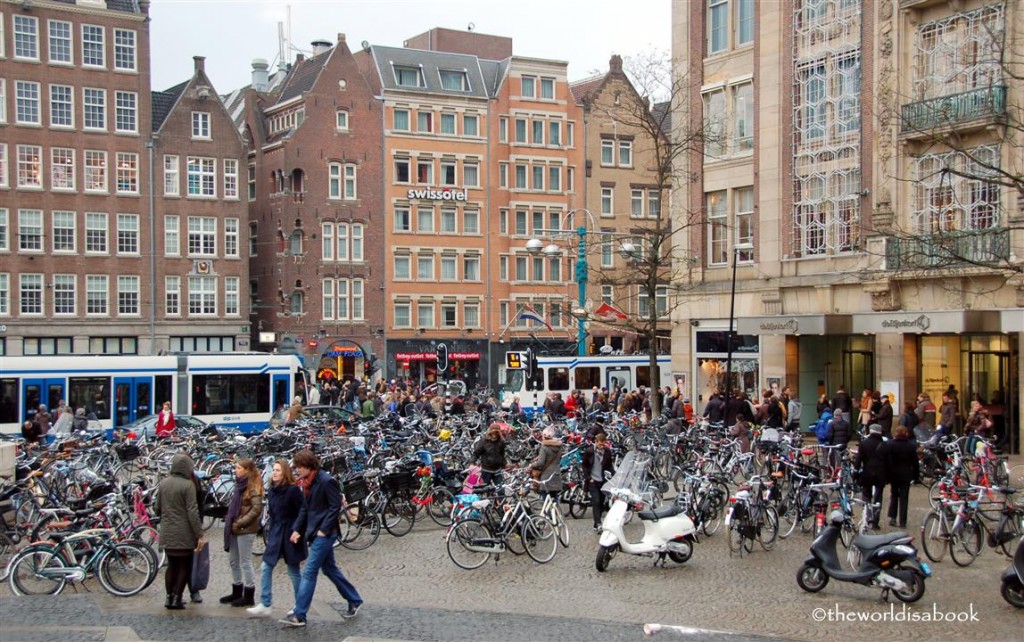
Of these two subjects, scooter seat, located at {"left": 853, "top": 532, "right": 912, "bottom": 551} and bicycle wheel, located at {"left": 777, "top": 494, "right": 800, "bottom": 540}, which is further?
bicycle wheel, located at {"left": 777, "top": 494, "right": 800, "bottom": 540}

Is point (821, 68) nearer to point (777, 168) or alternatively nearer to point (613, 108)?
point (777, 168)

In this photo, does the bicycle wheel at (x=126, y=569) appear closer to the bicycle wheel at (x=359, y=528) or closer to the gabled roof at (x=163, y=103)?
the bicycle wheel at (x=359, y=528)

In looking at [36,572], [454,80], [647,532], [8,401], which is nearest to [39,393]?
[8,401]

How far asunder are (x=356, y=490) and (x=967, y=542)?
27.3 ft

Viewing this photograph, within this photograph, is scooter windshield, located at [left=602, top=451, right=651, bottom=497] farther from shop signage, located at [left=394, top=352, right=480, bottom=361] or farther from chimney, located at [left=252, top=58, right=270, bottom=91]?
chimney, located at [left=252, top=58, right=270, bottom=91]

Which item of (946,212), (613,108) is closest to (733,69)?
(946,212)

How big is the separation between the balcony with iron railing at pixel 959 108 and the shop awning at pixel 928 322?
4413 mm

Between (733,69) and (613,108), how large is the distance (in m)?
28.9

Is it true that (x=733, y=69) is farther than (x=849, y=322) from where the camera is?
Yes

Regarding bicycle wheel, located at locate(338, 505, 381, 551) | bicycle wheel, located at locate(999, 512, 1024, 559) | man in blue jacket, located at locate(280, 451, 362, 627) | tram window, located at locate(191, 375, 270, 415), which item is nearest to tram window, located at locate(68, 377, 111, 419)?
tram window, located at locate(191, 375, 270, 415)

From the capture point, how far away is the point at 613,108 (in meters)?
63.6

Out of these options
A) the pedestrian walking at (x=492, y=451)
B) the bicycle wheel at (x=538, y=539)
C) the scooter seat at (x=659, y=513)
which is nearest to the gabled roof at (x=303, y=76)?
the pedestrian walking at (x=492, y=451)

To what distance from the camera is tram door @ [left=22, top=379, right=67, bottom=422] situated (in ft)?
108

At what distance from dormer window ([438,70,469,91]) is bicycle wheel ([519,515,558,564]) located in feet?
162
